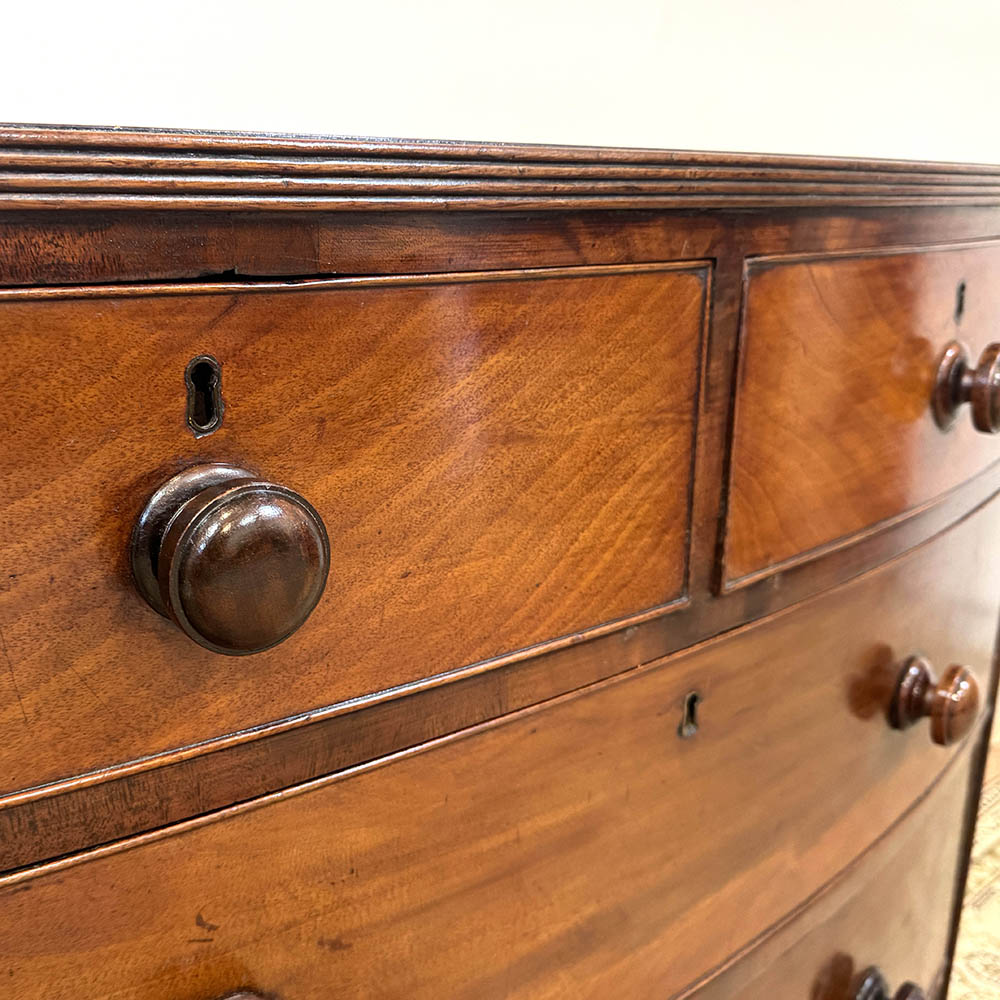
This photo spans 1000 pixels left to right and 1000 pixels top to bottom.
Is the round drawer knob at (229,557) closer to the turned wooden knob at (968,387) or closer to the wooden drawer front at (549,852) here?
the wooden drawer front at (549,852)

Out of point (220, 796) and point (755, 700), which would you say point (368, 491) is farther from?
point (755, 700)

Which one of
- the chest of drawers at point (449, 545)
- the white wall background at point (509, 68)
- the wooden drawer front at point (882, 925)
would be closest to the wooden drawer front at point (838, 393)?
the chest of drawers at point (449, 545)

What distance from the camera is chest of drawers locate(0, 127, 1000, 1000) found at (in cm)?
30

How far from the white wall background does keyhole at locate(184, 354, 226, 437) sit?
0.24m

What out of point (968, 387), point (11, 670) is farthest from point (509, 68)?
point (11, 670)

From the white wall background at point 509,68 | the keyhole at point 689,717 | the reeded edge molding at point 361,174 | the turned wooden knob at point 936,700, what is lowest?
the turned wooden knob at point 936,700

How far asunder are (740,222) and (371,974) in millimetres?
356

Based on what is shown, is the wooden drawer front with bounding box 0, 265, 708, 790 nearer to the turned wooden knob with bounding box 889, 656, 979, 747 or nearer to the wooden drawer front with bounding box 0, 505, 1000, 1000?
the wooden drawer front with bounding box 0, 505, 1000, 1000

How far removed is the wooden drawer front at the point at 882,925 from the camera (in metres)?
0.63

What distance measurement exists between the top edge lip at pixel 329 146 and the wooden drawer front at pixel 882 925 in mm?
438

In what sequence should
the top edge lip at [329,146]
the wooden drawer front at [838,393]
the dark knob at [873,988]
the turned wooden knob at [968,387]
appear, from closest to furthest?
the top edge lip at [329,146], the wooden drawer front at [838,393], the turned wooden knob at [968,387], the dark knob at [873,988]

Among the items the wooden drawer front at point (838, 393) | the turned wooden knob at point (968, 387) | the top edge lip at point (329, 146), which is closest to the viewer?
the top edge lip at point (329, 146)

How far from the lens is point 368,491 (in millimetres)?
364

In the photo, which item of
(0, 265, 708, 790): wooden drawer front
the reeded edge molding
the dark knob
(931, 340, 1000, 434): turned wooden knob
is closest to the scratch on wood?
(0, 265, 708, 790): wooden drawer front
